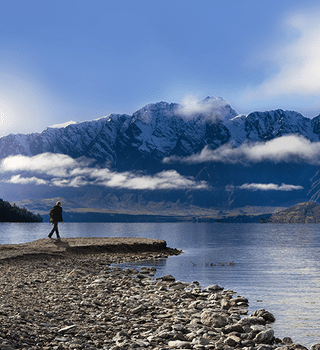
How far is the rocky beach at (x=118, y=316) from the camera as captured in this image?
44.1ft

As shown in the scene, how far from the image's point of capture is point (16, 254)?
36375 millimetres

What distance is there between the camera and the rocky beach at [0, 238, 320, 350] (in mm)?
13438

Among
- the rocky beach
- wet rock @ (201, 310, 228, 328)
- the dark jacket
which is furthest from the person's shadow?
wet rock @ (201, 310, 228, 328)

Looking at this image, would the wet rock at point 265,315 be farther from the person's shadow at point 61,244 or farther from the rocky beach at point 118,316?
the person's shadow at point 61,244

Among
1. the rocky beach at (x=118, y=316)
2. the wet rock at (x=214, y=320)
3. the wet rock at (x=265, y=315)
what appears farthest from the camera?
the wet rock at (x=265, y=315)

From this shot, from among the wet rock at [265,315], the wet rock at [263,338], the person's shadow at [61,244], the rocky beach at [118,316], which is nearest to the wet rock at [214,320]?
the rocky beach at [118,316]

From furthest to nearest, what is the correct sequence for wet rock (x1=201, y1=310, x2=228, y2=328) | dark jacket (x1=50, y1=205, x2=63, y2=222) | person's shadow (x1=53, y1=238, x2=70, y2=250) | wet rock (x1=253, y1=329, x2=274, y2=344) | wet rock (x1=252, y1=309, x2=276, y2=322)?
person's shadow (x1=53, y1=238, x2=70, y2=250) < dark jacket (x1=50, y1=205, x2=63, y2=222) < wet rock (x1=252, y1=309, x2=276, y2=322) < wet rock (x1=201, y1=310, x2=228, y2=328) < wet rock (x1=253, y1=329, x2=274, y2=344)

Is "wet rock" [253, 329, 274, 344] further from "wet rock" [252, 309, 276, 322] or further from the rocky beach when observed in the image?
"wet rock" [252, 309, 276, 322]

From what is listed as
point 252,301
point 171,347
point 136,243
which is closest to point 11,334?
point 171,347

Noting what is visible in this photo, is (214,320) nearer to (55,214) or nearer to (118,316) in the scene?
(118,316)

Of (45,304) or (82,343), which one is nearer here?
(82,343)

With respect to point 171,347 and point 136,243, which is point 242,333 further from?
point 136,243

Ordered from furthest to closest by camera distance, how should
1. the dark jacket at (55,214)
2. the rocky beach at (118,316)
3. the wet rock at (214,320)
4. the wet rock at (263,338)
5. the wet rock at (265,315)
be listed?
the dark jacket at (55,214) → the wet rock at (265,315) → the wet rock at (214,320) → the wet rock at (263,338) → the rocky beach at (118,316)

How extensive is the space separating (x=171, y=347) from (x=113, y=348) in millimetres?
2190
